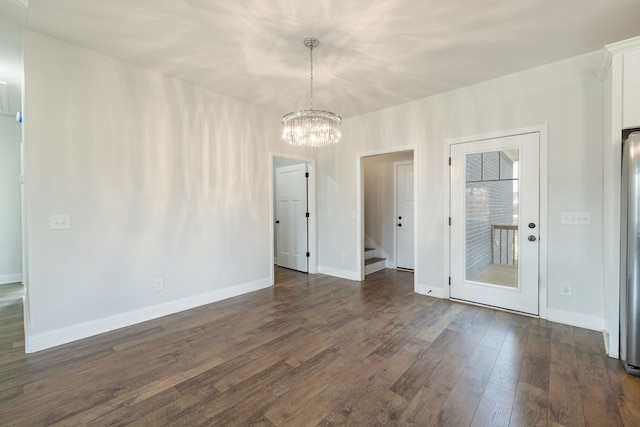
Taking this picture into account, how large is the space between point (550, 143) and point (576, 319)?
184 cm

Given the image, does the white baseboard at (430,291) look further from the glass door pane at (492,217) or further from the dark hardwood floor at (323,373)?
the dark hardwood floor at (323,373)

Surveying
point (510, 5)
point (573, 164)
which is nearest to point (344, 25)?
point (510, 5)

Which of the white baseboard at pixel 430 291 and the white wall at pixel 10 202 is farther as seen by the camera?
the white wall at pixel 10 202

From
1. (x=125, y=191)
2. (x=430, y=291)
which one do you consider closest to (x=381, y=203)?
(x=430, y=291)

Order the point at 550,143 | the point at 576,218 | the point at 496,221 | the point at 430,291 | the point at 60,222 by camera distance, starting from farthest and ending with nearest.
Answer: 1. the point at 430,291
2. the point at 496,221
3. the point at 550,143
4. the point at 576,218
5. the point at 60,222

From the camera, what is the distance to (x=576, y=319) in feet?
9.41

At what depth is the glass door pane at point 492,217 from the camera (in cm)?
324

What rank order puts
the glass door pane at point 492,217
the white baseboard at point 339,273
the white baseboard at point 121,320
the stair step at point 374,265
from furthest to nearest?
1. the stair step at point 374,265
2. the white baseboard at point 339,273
3. the glass door pane at point 492,217
4. the white baseboard at point 121,320

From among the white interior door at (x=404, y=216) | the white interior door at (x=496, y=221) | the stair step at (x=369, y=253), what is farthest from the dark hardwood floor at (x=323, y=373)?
the stair step at (x=369, y=253)

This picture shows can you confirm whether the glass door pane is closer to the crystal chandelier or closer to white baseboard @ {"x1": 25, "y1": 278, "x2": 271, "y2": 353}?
the crystal chandelier

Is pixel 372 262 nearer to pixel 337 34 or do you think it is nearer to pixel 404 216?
pixel 404 216

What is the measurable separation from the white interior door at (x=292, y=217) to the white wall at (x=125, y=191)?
4.27ft

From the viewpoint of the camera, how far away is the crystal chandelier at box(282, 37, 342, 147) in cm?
272

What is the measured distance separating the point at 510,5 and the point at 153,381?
12.5 feet
